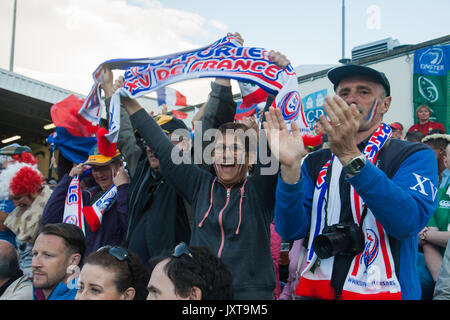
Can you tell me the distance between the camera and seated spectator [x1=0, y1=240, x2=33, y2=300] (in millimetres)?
2998

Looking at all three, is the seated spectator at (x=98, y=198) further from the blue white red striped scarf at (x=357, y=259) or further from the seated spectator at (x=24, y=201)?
the blue white red striped scarf at (x=357, y=259)

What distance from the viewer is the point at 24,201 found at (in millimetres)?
4363

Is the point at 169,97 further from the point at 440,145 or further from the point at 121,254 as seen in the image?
the point at 440,145

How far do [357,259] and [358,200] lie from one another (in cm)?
26

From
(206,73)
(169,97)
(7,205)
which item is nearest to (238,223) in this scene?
(206,73)

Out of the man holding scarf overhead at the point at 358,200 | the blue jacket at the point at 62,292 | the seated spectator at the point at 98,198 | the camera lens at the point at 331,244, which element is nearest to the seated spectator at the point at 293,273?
the man holding scarf overhead at the point at 358,200

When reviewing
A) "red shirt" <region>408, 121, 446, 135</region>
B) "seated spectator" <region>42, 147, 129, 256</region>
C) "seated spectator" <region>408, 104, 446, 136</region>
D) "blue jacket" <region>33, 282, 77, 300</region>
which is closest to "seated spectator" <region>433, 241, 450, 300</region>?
"blue jacket" <region>33, 282, 77, 300</region>

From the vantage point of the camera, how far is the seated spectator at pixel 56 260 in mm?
2817

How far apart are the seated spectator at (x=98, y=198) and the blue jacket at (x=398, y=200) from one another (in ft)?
6.12

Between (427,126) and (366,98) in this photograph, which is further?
(427,126)

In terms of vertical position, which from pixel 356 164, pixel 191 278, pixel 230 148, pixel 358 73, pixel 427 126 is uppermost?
pixel 427 126

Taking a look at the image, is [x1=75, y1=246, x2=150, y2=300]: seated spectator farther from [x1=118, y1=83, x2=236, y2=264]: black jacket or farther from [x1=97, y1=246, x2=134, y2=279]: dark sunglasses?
[x1=118, y1=83, x2=236, y2=264]: black jacket

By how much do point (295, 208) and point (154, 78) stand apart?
1655mm

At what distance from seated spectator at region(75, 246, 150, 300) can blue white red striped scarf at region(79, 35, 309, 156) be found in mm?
865
